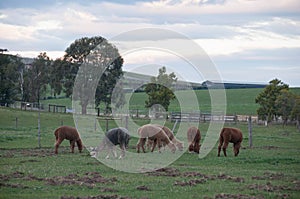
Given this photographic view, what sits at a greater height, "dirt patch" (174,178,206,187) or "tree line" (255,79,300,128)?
"tree line" (255,79,300,128)

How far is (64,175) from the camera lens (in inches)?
674

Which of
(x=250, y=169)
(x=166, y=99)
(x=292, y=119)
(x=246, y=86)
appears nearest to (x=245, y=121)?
(x=292, y=119)

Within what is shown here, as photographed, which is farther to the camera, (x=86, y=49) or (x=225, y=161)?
(x=86, y=49)

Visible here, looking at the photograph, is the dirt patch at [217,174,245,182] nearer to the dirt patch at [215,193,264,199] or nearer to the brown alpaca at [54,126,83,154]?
the dirt patch at [215,193,264,199]

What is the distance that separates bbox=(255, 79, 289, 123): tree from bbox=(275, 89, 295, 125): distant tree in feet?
11.3

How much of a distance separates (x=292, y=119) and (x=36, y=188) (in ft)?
196

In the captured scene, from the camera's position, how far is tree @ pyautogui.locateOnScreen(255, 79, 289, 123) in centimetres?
7706

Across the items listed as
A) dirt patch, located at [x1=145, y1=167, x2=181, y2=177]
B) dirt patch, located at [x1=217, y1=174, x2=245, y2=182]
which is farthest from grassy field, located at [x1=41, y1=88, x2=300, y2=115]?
dirt patch, located at [x1=217, y1=174, x2=245, y2=182]

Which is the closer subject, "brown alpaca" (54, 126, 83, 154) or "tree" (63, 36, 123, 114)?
"brown alpaca" (54, 126, 83, 154)

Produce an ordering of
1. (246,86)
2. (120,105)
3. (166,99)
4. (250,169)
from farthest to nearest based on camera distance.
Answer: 1. (246,86)
2. (166,99)
3. (120,105)
4. (250,169)

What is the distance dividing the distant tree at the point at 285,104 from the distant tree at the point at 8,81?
44.6 meters

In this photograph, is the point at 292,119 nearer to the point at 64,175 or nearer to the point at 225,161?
the point at 225,161

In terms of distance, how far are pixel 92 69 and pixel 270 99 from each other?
30.7 metres

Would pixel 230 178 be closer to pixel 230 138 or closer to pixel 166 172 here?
pixel 166 172
